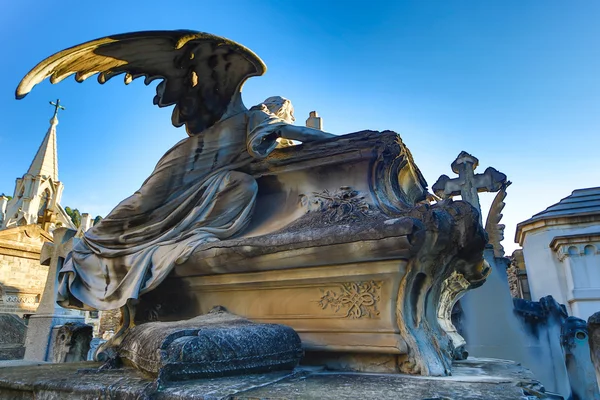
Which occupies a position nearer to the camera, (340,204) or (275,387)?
(275,387)

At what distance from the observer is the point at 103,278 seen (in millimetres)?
3316

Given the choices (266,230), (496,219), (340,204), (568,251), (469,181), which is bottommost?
(266,230)

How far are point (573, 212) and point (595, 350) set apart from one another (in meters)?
8.14

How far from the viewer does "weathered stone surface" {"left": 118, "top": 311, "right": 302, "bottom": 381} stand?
1.72 m

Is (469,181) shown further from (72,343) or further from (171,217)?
(72,343)

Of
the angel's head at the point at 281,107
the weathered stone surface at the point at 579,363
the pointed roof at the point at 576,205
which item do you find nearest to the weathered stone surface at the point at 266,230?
the angel's head at the point at 281,107

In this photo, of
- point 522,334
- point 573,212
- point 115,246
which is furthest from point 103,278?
point 573,212

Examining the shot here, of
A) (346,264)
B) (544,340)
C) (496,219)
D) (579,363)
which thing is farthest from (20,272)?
(579,363)

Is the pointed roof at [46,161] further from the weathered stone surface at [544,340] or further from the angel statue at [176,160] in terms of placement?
the weathered stone surface at [544,340]

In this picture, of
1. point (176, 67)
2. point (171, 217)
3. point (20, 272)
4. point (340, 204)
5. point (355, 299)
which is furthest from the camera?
point (20, 272)

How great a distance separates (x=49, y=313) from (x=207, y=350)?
18.1 ft

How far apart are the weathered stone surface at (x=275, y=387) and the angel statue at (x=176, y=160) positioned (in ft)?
3.12

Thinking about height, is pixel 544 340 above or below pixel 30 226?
below

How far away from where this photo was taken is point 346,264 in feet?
8.14
